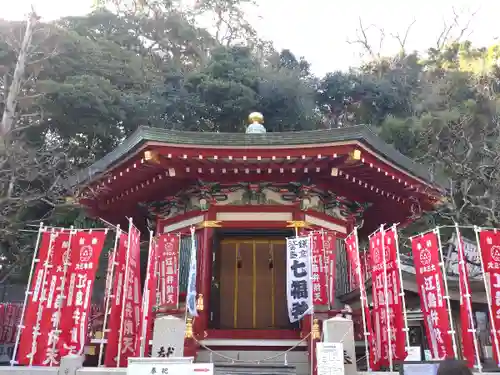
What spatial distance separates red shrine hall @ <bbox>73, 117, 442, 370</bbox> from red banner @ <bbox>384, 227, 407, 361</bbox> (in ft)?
4.39

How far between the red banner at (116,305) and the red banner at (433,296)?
16.6 ft

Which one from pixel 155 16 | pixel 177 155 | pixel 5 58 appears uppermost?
pixel 155 16

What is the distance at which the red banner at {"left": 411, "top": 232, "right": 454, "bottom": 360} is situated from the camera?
6.60 metres

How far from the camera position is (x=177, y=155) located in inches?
354

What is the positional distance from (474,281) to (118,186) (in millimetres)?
8619

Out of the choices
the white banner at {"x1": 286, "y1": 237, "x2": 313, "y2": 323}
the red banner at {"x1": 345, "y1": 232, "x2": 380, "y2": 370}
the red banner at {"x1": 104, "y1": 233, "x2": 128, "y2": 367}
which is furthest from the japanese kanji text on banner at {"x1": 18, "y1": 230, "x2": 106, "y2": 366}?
the red banner at {"x1": 345, "y1": 232, "x2": 380, "y2": 370}

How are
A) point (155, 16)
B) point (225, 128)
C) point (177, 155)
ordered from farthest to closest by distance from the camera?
point (155, 16) → point (225, 128) → point (177, 155)

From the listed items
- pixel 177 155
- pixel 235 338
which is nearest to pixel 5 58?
pixel 177 155

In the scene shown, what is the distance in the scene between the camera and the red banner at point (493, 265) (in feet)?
22.2

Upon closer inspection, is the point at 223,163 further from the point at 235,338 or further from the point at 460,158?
the point at 460,158

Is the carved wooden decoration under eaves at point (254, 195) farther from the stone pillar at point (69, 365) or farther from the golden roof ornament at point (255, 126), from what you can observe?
the stone pillar at point (69, 365)

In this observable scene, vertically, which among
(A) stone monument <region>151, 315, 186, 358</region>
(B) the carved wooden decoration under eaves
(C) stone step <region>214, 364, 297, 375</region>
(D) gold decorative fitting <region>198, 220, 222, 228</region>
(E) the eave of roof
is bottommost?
(C) stone step <region>214, 364, 297, 375</region>

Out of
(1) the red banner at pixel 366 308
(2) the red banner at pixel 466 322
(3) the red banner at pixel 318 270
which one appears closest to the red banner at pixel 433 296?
(2) the red banner at pixel 466 322

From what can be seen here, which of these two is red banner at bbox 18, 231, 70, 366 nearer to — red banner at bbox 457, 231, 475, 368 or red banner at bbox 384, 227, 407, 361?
red banner at bbox 384, 227, 407, 361
